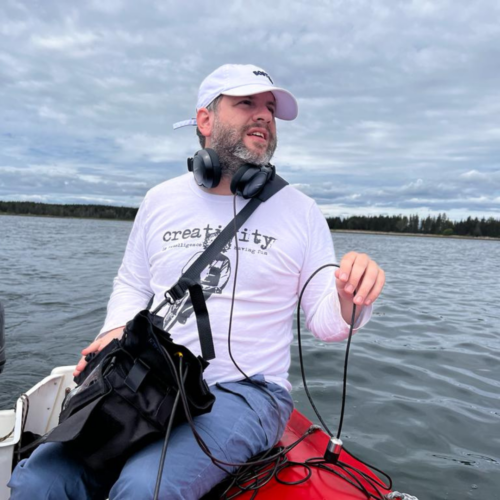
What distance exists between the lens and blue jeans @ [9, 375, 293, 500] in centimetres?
159

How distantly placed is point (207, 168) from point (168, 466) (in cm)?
143

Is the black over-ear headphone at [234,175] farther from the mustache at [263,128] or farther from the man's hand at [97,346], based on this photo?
the man's hand at [97,346]

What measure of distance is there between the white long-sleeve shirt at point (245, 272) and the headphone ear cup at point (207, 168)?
0.36 ft

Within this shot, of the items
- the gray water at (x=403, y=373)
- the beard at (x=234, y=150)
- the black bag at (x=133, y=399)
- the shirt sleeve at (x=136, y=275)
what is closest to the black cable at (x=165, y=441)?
the black bag at (x=133, y=399)

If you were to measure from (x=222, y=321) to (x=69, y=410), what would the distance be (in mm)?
758

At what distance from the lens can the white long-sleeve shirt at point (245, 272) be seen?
219cm

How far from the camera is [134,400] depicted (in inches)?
66.0

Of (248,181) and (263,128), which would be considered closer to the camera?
(248,181)

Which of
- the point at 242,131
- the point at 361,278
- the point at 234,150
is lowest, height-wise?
the point at 361,278

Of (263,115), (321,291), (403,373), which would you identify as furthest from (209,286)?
(403,373)

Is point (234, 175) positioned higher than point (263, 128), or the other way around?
point (263, 128)

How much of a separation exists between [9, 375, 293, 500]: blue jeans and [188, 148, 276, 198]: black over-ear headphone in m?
1.04

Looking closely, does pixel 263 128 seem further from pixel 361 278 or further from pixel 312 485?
pixel 312 485

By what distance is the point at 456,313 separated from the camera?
363 inches
